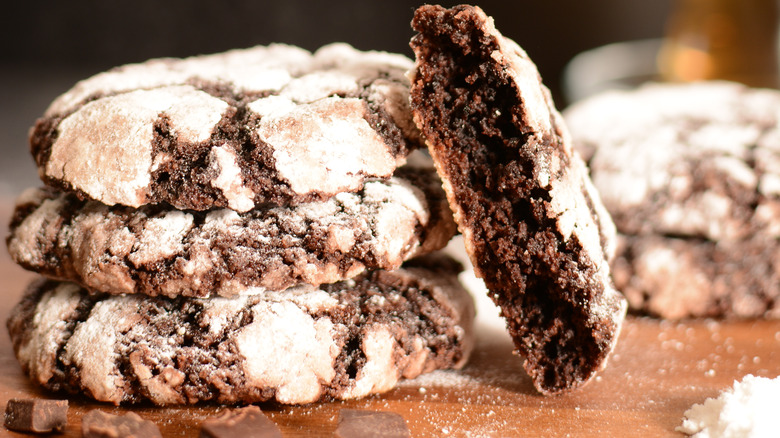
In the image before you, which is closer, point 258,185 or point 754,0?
point 258,185

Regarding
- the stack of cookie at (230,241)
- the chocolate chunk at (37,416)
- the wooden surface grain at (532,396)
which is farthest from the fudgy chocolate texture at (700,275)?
the chocolate chunk at (37,416)

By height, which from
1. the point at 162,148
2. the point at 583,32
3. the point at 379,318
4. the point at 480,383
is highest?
the point at 583,32

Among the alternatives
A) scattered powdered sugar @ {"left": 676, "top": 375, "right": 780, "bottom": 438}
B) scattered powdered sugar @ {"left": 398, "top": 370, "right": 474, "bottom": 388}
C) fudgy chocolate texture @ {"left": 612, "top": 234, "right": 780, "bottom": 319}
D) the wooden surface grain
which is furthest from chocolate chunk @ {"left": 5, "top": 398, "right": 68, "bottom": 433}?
fudgy chocolate texture @ {"left": 612, "top": 234, "right": 780, "bottom": 319}

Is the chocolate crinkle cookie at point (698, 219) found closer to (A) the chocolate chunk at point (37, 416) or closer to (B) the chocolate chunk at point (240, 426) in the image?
(B) the chocolate chunk at point (240, 426)

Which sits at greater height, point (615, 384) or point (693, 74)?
point (693, 74)

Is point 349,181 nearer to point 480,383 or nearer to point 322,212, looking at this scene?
point 322,212

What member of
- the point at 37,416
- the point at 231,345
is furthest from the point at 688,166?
the point at 37,416

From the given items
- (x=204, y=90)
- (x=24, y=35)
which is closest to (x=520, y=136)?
(x=204, y=90)
